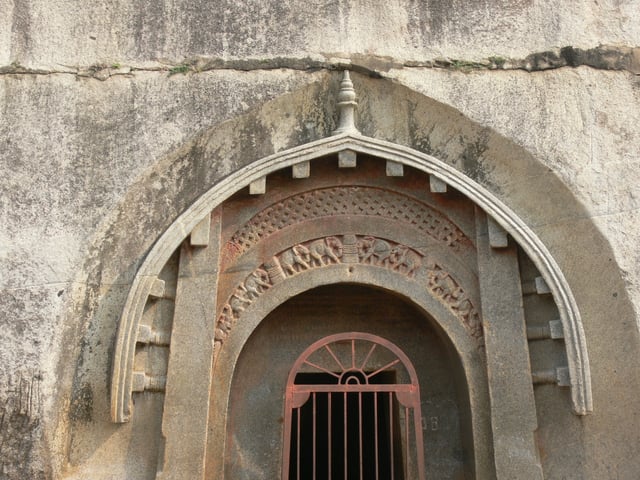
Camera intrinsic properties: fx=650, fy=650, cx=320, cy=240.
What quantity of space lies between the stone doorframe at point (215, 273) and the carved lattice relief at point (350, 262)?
0.31 metres

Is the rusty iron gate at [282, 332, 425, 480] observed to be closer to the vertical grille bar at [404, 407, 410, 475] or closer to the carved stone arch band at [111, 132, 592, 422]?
the vertical grille bar at [404, 407, 410, 475]

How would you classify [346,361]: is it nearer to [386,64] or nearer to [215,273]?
[215,273]

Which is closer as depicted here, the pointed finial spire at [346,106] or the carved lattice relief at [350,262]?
the carved lattice relief at [350,262]

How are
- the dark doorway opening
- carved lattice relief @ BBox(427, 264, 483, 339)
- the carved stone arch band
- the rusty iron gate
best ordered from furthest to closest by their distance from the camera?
the dark doorway opening < carved lattice relief @ BBox(427, 264, 483, 339) < the rusty iron gate < the carved stone arch band

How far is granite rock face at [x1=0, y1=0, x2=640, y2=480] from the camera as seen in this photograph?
14.0 feet

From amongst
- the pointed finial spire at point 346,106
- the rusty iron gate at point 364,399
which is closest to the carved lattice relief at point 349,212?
the pointed finial spire at point 346,106

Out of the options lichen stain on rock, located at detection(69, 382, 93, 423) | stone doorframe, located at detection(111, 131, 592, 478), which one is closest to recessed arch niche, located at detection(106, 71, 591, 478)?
stone doorframe, located at detection(111, 131, 592, 478)

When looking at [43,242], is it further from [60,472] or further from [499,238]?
[499,238]

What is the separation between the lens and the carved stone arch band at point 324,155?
4.23m

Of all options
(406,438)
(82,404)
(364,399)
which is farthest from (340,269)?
(364,399)

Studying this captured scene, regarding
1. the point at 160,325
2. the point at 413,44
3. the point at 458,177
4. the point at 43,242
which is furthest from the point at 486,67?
the point at 43,242

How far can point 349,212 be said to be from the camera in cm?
494

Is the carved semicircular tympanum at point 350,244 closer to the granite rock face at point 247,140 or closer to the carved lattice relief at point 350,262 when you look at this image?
the carved lattice relief at point 350,262

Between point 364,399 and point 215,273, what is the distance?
8.85 feet
